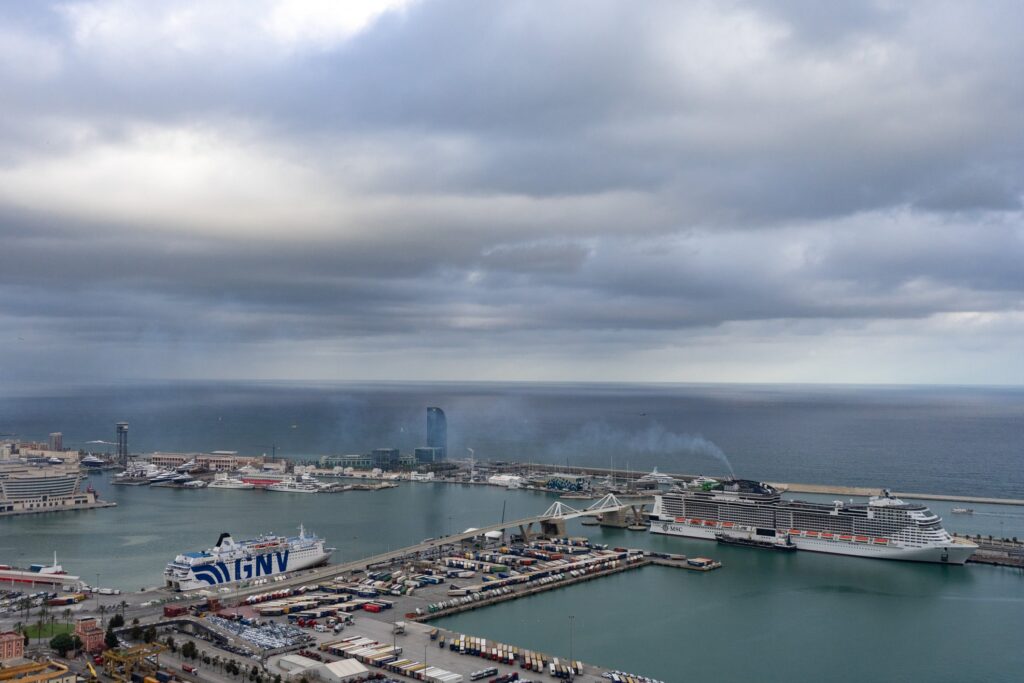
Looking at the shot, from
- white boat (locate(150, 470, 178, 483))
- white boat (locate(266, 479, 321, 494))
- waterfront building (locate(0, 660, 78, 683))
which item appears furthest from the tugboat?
white boat (locate(150, 470, 178, 483))

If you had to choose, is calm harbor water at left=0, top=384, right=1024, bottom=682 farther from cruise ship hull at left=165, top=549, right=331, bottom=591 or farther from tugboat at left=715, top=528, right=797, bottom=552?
cruise ship hull at left=165, top=549, right=331, bottom=591

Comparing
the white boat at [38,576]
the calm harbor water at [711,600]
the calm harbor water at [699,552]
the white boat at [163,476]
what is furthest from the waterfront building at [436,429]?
the white boat at [38,576]

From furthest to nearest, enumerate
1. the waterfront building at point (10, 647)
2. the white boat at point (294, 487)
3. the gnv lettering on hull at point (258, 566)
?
the white boat at point (294, 487)
the gnv lettering on hull at point (258, 566)
the waterfront building at point (10, 647)

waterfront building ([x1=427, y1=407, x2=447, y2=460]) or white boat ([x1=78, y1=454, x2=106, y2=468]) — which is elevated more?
waterfront building ([x1=427, y1=407, x2=447, y2=460])

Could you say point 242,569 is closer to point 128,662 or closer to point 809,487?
point 128,662

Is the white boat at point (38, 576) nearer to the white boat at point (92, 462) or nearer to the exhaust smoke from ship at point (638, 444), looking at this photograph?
the white boat at point (92, 462)

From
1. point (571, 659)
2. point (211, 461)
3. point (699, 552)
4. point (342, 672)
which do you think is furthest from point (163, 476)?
point (571, 659)
